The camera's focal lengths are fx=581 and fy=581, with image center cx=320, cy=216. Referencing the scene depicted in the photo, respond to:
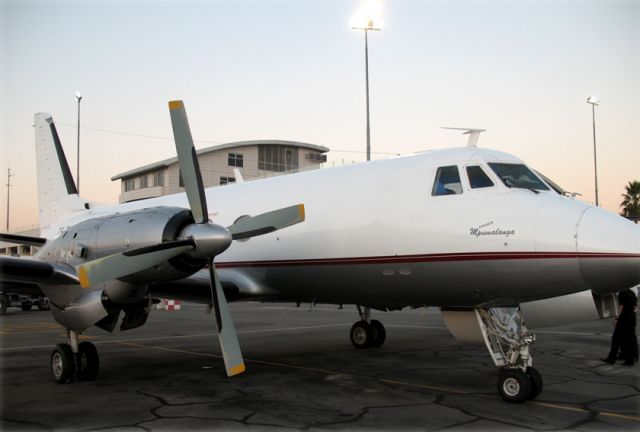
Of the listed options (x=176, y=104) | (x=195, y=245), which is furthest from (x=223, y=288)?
(x=176, y=104)

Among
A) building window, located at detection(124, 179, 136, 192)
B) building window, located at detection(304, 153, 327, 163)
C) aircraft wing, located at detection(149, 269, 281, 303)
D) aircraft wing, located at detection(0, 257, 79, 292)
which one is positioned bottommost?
aircraft wing, located at detection(149, 269, 281, 303)

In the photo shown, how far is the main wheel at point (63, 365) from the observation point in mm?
9562

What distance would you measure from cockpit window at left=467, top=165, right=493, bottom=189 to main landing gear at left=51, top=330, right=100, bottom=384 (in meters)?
6.87

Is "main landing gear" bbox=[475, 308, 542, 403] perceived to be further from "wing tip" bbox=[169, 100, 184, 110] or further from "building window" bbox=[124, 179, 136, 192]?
"building window" bbox=[124, 179, 136, 192]

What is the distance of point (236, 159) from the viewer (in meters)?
58.9

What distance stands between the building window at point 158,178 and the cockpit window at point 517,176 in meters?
50.8

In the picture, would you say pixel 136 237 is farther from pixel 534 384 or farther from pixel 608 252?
pixel 608 252

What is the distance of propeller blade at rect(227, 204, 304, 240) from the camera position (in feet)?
29.8

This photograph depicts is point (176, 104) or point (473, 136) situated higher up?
point (176, 104)

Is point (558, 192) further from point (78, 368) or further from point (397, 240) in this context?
point (78, 368)

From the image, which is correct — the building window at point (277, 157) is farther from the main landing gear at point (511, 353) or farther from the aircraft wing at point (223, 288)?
the main landing gear at point (511, 353)

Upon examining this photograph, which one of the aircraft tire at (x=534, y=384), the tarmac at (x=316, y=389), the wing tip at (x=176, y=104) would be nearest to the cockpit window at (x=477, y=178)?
the aircraft tire at (x=534, y=384)

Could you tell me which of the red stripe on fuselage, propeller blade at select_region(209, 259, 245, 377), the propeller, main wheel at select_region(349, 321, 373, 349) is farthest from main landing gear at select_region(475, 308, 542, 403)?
main wheel at select_region(349, 321, 373, 349)

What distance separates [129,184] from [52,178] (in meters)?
49.1
